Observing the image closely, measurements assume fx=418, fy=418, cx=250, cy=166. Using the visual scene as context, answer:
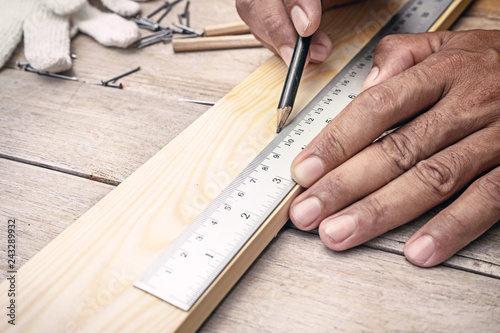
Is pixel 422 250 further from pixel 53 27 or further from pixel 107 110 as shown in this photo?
pixel 53 27

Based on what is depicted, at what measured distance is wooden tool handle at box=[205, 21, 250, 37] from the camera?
1.70 metres

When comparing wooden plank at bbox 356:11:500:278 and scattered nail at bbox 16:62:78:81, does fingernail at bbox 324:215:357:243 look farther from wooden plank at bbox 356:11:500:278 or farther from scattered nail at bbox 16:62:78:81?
scattered nail at bbox 16:62:78:81

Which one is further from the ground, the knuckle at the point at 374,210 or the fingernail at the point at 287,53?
the fingernail at the point at 287,53

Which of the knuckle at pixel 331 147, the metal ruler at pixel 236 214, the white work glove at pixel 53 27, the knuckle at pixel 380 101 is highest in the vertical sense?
the knuckle at pixel 380 101

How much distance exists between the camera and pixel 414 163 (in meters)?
0.99

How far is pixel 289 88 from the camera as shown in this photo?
1.14 m

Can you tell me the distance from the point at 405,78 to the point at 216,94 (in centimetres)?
63

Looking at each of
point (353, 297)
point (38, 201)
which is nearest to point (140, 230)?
point (38, 201)

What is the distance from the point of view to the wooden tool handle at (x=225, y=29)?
1701 millimetres

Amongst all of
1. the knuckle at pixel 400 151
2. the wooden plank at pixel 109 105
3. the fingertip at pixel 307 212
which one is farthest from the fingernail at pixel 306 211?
the wooden plank at pixel 109 105

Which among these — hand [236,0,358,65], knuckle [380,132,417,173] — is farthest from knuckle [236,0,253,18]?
knuckle [380,132,417,173]

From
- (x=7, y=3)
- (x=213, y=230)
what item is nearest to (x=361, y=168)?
(x=213, y=230)

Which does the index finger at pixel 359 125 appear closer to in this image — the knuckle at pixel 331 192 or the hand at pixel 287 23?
the knuckle at pixel 331 192

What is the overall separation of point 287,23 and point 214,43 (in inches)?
16.1
